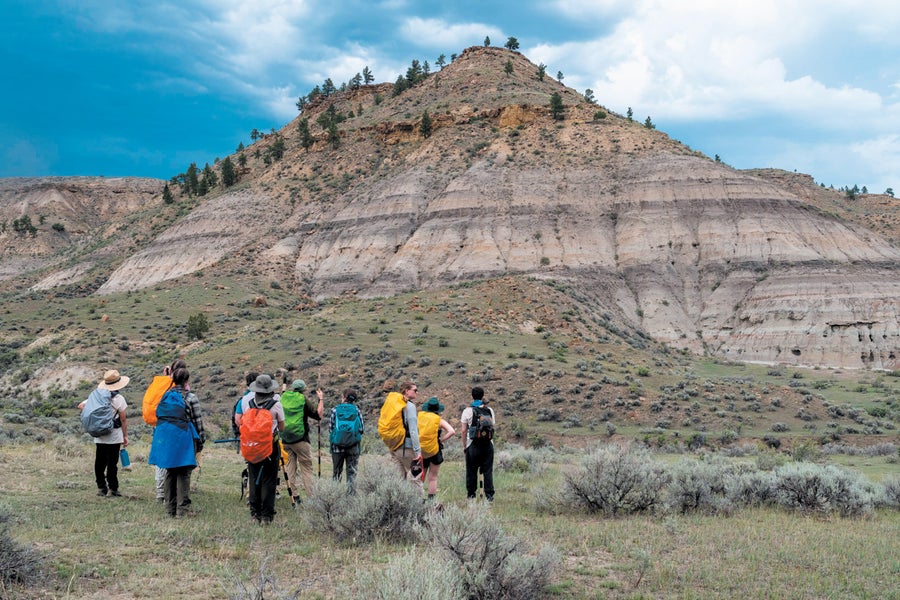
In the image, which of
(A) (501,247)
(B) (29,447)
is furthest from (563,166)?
(B) (29,447)

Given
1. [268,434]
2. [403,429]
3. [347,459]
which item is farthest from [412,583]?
[347,459]

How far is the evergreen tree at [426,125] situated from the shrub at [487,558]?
66.0 meters

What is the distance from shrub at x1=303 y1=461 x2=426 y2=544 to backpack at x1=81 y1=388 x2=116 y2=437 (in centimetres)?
369

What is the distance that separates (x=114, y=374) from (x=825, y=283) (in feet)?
150

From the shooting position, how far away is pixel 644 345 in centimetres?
4059

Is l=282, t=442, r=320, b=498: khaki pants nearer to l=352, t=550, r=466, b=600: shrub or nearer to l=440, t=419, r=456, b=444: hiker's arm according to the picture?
l=440, t=419, r=456, b=444: hiker's arm

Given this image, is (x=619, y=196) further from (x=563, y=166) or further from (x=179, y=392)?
(x=179, y=392)

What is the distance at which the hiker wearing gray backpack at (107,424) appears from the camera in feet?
31.0

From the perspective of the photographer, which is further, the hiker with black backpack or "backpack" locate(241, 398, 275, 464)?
the hiker with black backpack

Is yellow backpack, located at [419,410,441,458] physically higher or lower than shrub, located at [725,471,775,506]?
higher

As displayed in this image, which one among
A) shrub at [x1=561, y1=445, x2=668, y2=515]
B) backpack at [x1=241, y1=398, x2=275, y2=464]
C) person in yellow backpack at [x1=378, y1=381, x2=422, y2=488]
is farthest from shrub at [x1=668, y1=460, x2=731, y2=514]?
backpack at [x1=241, y1=398, x2=275, y2=464]

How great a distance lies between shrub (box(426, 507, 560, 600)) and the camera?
539cm

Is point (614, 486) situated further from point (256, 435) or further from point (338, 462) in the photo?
point (256, 435)

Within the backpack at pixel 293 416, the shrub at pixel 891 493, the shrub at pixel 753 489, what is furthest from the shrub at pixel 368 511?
the shrub at pixel 891 493
